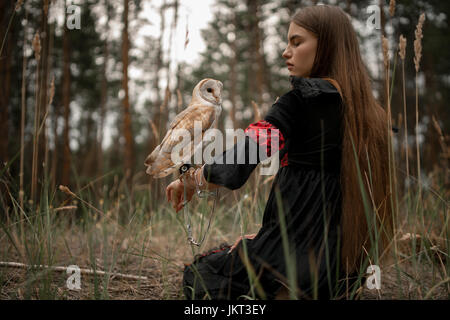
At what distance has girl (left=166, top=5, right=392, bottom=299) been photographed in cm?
99

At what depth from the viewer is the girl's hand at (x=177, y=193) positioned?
105 cm

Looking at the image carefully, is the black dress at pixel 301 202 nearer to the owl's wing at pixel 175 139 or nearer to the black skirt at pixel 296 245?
the black skirt at pixel 296 245

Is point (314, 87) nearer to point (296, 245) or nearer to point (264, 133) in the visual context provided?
point (264, 133)

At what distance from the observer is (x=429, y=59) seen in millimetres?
8578

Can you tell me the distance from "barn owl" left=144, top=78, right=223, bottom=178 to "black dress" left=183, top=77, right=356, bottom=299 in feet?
0.60

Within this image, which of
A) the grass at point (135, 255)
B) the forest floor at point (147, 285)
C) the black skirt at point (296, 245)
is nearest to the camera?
the black skirt at point (296, 245)

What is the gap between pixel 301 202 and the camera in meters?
1.05

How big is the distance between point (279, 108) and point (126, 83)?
2.98m

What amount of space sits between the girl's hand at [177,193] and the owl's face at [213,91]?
35cm

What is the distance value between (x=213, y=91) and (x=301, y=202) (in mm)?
547

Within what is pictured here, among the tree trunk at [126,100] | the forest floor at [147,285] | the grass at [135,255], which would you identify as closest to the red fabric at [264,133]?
the grass at [135,255]

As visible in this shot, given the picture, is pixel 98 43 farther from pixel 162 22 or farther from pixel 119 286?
pixel 119 286

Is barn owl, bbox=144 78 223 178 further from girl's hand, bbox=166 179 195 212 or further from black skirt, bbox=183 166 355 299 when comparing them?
black skirt, bbox=183 166 355 299

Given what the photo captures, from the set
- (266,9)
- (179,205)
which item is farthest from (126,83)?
(266,9)
